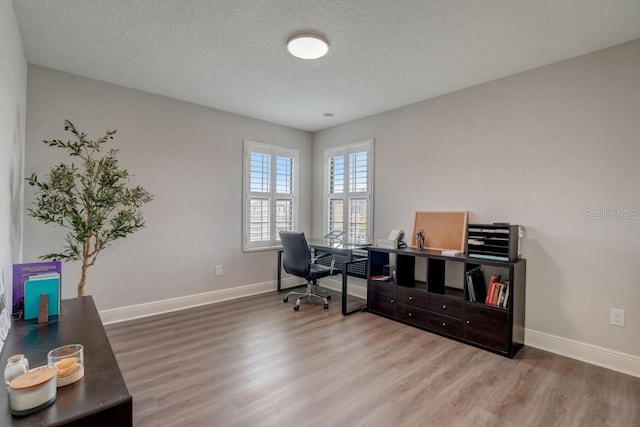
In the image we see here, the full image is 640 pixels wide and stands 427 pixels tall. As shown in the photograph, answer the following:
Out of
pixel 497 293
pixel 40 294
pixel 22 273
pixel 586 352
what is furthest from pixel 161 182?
pixel 586 352

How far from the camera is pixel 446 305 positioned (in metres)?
3.08

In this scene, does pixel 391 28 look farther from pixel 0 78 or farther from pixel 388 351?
pixel 388 351

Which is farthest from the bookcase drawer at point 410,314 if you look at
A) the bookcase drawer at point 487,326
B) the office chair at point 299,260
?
the office chair at point 299,260

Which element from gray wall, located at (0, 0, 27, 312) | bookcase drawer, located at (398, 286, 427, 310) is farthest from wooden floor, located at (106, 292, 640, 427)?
gray wall, located at (0, 0, 27, 312)

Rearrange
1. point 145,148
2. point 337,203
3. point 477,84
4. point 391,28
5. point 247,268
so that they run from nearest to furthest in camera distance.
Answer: point 391,28, point 477,84, point 145,148, point 247,268, point 337,203

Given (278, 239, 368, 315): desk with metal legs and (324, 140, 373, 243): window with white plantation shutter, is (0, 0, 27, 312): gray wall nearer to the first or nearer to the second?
(278, 239, 368, 315): desk with metal legs

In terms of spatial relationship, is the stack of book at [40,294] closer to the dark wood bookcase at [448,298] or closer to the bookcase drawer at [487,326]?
the dark wood bookcase at [448,298]

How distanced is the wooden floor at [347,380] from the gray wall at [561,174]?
0.50 meters

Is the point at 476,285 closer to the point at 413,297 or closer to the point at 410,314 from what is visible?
the point at 413,297

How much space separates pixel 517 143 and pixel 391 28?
5.58ft

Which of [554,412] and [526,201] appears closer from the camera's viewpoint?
[554,412]

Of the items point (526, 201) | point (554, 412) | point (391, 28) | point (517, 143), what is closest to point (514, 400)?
point (554, 412)

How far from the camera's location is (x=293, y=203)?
499cm

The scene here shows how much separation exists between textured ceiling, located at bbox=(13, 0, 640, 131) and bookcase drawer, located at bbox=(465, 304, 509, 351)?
2226 millimetres
